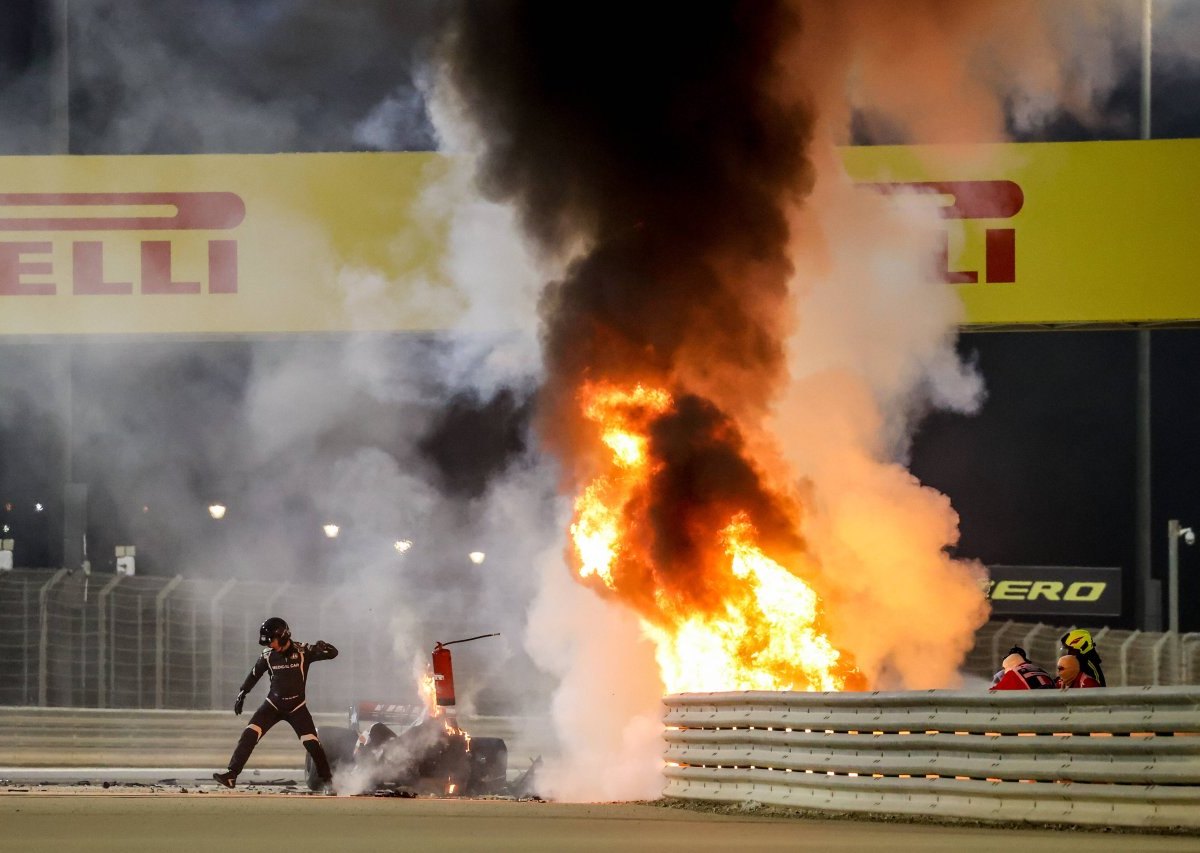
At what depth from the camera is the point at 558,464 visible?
56.9 ft

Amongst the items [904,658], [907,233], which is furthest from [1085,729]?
[907,233]

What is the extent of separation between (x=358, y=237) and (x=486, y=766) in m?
8.14

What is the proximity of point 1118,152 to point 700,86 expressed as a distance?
673cm

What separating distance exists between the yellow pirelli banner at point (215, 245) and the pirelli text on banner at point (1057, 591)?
1269 centimetres

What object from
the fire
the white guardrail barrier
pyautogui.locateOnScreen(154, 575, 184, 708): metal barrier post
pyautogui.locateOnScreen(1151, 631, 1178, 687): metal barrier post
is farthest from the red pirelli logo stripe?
pyautogui.locateOnScreen(1151, 631, 1178, 687): metal barrier post

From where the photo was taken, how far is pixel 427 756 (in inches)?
621

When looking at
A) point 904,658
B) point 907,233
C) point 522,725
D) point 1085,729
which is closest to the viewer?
point 1085,729

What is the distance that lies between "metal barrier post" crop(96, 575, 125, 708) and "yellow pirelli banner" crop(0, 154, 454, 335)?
414cm

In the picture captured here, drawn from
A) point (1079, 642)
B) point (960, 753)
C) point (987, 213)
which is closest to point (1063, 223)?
point (987, 213)

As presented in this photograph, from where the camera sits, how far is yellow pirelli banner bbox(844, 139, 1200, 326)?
2159 cm

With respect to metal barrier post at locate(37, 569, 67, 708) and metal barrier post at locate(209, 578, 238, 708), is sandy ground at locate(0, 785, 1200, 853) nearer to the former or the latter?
metal barrier post at locate(37, 569, 67, 708)

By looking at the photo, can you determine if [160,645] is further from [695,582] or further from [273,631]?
[695,582]

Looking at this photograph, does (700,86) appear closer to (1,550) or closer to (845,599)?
(845,599)

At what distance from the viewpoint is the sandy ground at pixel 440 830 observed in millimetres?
9648
